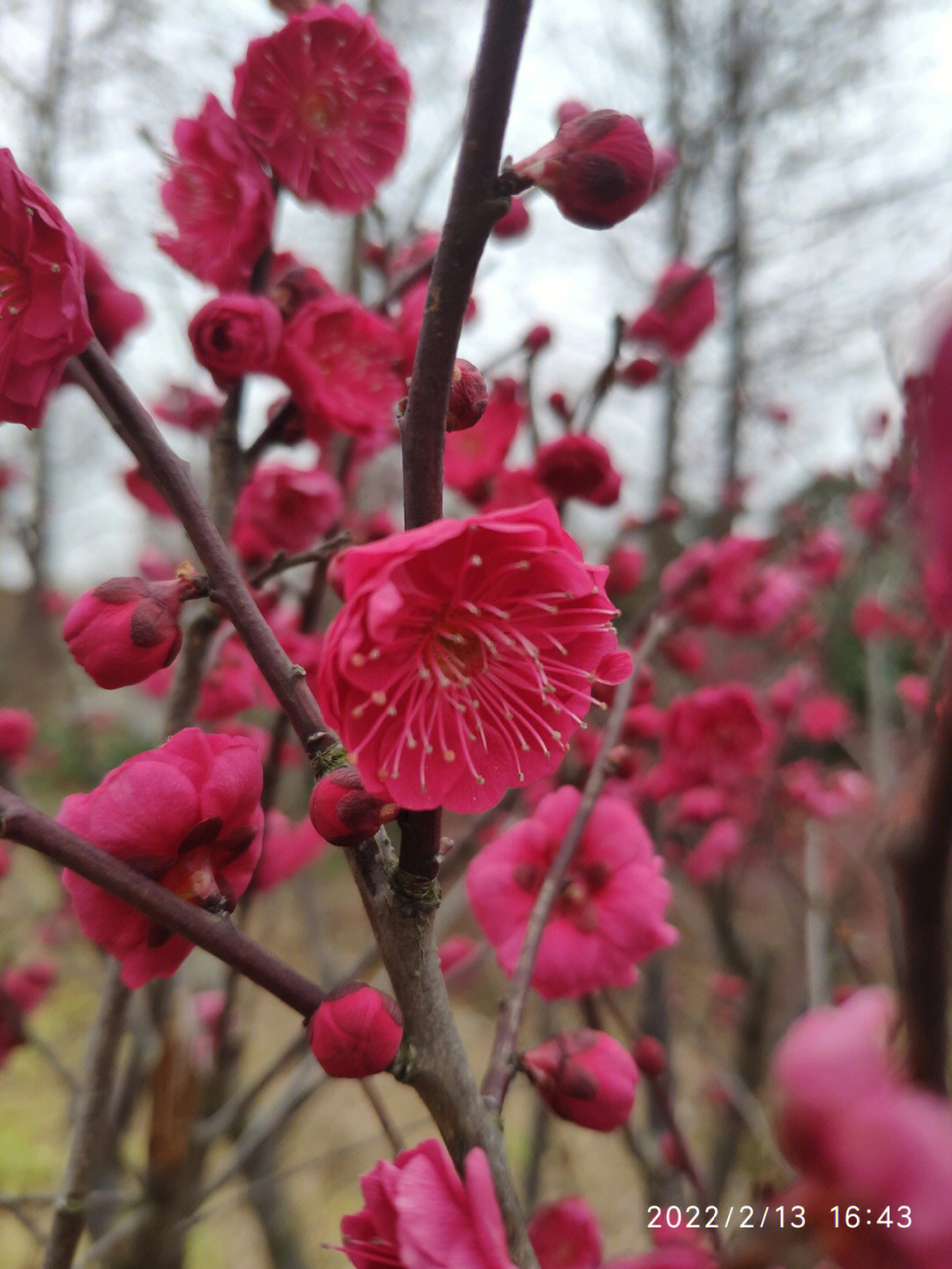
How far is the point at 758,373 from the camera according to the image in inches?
249

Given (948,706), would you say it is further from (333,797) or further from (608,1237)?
(608,1237)

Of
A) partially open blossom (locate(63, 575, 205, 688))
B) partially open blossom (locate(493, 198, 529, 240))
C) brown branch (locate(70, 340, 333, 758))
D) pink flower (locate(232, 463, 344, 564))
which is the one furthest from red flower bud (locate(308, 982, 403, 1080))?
partially open blossom (locate(493, 198, 529, 240))

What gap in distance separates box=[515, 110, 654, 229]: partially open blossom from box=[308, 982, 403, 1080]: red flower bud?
433 millimetres

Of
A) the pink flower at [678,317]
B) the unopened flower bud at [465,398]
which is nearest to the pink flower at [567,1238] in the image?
the unopened flower bud at [465,398]

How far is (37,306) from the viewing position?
50 centimetres

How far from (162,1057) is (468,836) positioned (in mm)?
474

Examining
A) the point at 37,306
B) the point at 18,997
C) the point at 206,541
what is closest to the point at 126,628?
the point at 206,541

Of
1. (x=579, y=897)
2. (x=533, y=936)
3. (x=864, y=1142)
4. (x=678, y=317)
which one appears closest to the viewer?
(x=864, y=1142)

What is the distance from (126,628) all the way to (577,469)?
0.52 meters

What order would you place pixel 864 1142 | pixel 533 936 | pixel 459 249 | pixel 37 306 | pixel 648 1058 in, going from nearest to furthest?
pixel 864 1142 → pixel 459 249 → pixel 37 306 → pixel 533 936 → pixel 648 1058

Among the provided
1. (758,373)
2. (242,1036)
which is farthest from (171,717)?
(758,373)

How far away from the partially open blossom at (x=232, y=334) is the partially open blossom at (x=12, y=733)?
50cm

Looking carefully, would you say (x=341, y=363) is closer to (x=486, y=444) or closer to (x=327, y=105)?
(x=327, y=105)

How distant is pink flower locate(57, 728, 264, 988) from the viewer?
1.48 feet
